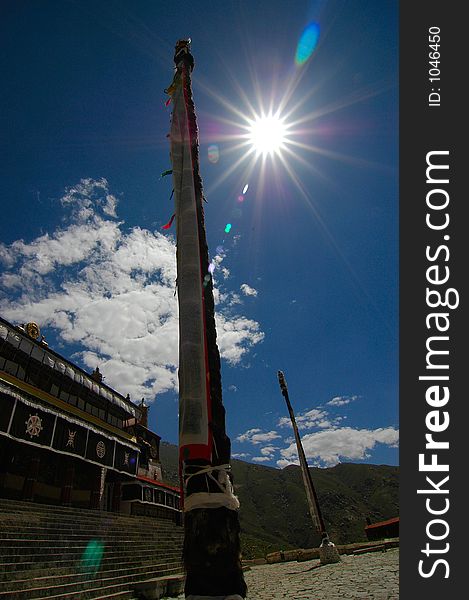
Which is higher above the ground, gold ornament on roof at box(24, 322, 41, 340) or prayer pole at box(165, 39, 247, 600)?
gold ornament on roof at box(24, 322, 41, 340)

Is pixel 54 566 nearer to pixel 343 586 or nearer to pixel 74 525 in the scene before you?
pixel 74 525

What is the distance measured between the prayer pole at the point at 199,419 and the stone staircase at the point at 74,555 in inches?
161

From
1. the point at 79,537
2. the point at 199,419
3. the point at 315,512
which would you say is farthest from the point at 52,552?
the point at 199,419

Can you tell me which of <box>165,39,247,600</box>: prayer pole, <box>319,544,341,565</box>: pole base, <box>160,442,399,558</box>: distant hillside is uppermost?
<box>165,39,247,600</box>: prayer pole

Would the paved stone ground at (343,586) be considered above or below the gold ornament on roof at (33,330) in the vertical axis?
below

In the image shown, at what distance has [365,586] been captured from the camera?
8.23 meters

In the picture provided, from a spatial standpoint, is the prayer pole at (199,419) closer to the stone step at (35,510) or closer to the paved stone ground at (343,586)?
the paved stone ground at (343,586)

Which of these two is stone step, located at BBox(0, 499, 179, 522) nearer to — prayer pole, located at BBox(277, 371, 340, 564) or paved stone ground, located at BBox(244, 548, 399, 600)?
paved stone ground, located at BBox(244, 548, 399, 600)

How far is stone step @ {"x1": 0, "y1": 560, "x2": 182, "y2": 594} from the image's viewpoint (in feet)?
23.8

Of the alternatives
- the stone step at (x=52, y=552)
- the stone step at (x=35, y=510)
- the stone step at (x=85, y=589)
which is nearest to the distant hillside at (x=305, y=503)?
the stone step at (x=35, y=510)

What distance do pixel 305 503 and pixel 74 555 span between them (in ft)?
315

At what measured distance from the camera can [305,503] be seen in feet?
306

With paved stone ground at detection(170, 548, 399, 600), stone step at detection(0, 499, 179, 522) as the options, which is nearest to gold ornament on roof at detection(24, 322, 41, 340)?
stone step at detection(0, 499, 179, 522)

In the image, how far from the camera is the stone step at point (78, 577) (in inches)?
286
